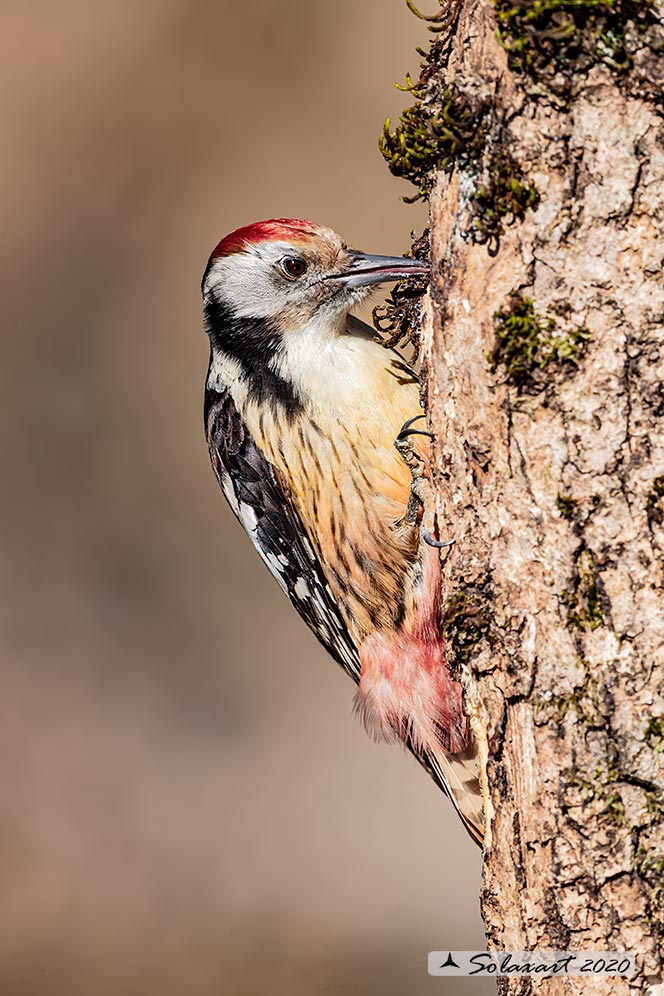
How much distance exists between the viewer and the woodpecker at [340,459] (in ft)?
8.07

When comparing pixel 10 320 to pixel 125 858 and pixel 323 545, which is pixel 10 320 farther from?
pixel 323 545

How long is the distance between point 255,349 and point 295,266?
0.24 metres

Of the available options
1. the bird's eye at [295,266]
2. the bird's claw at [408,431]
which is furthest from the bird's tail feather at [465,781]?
the bird's eye at [295,266]

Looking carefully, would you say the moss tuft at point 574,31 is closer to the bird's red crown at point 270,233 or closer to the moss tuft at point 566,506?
the moss tuft at point 566,506

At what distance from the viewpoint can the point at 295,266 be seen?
2701 mm

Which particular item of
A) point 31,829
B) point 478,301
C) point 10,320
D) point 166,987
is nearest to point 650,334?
point 478,301

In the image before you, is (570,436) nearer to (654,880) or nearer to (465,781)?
(654,880)

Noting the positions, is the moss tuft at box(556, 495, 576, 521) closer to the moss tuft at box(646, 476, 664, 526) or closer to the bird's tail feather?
the moss tuft at box(646, 476, 664, 526)

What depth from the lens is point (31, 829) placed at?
5500mm

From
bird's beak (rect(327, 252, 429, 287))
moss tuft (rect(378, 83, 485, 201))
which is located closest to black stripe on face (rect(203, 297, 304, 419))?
bird's beak (rect(327, 252, 429, 287))

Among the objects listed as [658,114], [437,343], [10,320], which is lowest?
[437,343]

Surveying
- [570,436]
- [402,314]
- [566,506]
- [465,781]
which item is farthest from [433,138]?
[465,781]

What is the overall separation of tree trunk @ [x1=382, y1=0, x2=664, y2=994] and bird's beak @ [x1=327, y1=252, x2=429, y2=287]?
65 cm

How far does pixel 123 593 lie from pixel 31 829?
4.75 ft
